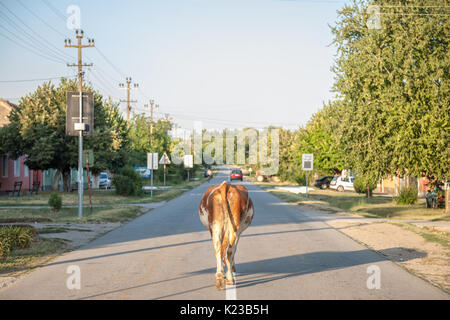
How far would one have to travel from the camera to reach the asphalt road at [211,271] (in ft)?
25.5

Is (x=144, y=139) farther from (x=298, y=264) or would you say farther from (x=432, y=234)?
(x=298, y=264)

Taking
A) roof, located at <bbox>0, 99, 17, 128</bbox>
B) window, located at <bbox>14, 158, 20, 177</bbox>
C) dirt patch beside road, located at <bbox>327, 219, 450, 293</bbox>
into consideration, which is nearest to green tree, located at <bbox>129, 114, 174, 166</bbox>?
roof, located at <bbox>0, 99, 17, 128</bbox>

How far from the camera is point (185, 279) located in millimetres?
8852

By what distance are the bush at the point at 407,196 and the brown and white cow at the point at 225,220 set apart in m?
25.5

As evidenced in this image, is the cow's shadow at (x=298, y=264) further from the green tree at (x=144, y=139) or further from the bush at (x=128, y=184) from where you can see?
the green tree at (x=144, y=139)

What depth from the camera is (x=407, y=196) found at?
1243 inches

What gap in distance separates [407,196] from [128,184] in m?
19.7

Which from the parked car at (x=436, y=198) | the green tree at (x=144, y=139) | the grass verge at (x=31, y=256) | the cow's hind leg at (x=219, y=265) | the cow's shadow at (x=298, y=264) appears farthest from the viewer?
the green tree at (x=144, y=139)

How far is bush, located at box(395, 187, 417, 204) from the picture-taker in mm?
31516

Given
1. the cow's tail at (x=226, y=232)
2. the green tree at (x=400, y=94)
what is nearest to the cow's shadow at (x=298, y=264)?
the cow's tail at (x=226, y=232)

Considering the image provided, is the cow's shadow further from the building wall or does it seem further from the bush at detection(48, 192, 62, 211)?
the building wall

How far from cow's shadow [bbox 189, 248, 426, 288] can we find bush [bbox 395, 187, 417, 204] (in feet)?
65.7
